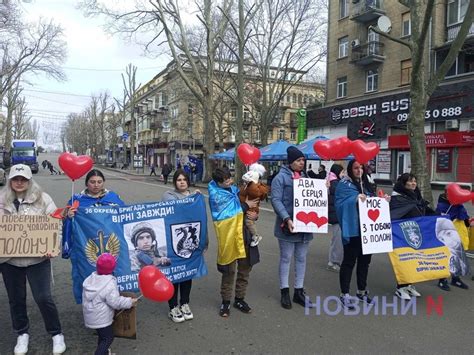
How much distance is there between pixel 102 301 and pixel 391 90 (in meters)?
24.8

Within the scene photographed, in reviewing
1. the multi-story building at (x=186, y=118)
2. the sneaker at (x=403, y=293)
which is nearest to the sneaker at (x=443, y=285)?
the sneaker at (x=403, y=293)

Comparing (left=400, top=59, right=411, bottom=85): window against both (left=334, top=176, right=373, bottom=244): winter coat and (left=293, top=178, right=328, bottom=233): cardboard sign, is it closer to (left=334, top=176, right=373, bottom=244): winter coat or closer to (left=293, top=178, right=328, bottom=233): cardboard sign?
(left=334, top=176, right=373, bottom=244): winter coat

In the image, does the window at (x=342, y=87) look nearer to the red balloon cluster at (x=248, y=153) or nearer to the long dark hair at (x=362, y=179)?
the long dark hair at (x=362, y=179)

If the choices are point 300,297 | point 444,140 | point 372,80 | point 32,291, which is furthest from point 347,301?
point 372,80

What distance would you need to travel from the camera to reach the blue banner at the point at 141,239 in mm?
3805

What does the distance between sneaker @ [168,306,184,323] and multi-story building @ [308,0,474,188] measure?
16.6 meters

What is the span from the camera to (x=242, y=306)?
4.56 meters

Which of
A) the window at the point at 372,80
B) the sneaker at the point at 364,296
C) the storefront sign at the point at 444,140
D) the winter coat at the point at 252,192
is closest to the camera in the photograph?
the winter coat at the point at 252,192

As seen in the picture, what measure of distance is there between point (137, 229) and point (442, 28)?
2480 cm

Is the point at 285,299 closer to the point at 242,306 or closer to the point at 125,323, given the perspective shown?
the point at 242,306

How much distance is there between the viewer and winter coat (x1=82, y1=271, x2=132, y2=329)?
3188 mm

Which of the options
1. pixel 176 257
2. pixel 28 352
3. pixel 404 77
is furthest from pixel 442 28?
pixel 28 352

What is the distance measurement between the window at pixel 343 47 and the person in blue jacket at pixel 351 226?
25749mm

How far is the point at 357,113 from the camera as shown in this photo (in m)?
26.5
